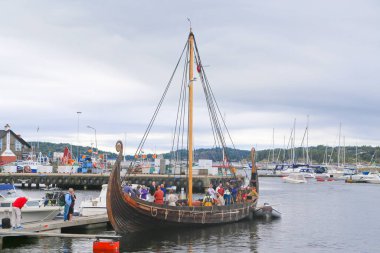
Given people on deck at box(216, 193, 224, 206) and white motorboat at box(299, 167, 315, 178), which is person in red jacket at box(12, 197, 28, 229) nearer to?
people on deck at box(216, 193, 224, 206)

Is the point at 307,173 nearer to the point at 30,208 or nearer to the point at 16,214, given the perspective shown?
the point at 30,208

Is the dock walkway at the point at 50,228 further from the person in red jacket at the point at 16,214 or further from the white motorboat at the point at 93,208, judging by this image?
the white motorboat at the point at 93,208

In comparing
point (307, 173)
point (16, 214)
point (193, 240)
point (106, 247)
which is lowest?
point (193, 240)

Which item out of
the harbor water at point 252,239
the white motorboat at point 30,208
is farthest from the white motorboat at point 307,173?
the white motorboat at point 30,208

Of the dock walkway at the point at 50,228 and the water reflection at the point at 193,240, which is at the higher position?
the dock walkway at the point at 50,228

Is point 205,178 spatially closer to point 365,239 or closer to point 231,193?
point 231,193

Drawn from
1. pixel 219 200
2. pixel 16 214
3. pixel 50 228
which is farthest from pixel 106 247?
pixel 219 200

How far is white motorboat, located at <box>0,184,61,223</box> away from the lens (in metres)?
31.3

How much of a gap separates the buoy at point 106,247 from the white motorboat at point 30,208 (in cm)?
665

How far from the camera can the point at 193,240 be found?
33469 mm

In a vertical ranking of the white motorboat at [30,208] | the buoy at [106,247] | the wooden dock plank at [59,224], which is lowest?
the buoy at [106,247]

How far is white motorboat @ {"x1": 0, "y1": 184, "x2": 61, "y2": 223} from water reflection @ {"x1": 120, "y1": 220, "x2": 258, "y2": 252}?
4647 millimetres

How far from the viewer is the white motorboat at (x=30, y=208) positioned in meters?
31.3

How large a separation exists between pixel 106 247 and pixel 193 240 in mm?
8061
